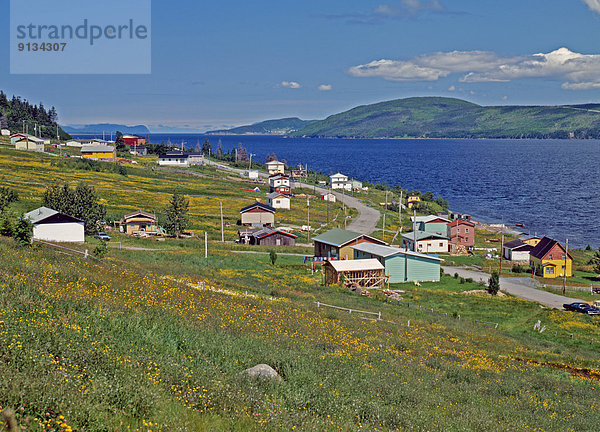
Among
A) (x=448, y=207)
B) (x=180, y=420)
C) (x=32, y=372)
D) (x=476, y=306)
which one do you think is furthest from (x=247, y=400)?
(x=448, y=207)

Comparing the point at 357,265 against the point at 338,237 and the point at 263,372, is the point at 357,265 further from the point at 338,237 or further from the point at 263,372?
the point at 263,372

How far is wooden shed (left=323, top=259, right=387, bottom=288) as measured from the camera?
157 ft

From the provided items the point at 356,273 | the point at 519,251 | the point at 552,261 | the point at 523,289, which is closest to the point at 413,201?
the point at 519,251

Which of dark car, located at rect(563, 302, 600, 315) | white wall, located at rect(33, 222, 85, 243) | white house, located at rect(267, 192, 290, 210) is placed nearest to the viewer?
dark car, located at rect(563, 302, 600, 315)

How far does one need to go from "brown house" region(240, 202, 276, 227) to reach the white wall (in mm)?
35930

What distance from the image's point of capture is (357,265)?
49.5m

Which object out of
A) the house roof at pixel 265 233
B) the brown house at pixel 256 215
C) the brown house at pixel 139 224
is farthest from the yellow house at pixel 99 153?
the house roof at pixel 265 233

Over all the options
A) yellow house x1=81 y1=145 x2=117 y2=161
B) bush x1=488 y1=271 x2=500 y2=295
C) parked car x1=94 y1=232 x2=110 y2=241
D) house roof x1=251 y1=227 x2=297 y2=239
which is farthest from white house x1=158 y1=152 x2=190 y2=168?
bush x1=488 y1=271 x2=500 y2=295

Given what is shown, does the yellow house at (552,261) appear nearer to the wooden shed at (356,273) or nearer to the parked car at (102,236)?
the wooden shed at (356,273)

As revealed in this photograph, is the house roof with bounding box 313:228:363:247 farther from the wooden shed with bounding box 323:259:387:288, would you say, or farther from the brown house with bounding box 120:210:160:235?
the brown house with bounding box 120:210:160:235

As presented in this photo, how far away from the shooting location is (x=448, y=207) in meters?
126

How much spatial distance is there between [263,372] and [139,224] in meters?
61.8

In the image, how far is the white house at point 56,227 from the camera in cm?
4891

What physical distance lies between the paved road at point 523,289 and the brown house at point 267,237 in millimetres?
21865
